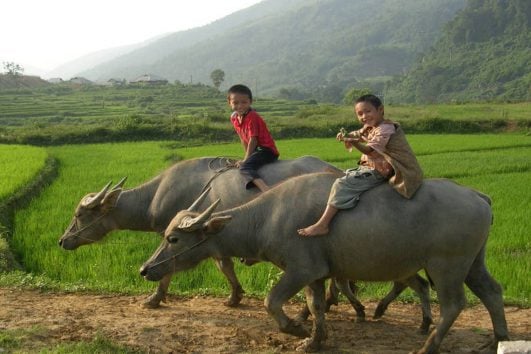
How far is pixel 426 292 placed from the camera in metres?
5.11

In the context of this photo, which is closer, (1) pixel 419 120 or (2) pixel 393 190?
(2) pixel 393 190

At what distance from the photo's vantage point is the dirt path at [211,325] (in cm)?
465

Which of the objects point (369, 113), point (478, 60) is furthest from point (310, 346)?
point (478, 60)

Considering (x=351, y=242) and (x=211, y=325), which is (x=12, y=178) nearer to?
(x=211, y=325)

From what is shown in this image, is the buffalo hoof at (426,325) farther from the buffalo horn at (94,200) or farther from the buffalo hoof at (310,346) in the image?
the buffalo horn at (94,200)

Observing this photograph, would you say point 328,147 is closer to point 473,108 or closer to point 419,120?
point 419,120

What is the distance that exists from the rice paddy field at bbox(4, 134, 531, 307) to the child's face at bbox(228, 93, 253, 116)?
178 centimetres

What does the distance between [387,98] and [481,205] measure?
250 feet

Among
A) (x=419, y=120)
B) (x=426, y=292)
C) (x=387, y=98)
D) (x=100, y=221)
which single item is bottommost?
(x=387, y=98)

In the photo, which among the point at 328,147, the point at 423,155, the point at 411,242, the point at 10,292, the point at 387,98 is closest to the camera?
the point at 411,242

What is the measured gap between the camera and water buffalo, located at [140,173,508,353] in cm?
421

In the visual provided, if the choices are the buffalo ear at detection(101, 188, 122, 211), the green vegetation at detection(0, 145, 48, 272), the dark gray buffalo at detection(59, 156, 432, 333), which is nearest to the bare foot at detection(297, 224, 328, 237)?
the dark gray buffalo at detection(59, 156, 432, 333)

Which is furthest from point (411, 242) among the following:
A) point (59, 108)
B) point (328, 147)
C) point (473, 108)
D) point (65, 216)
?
point (59, 108)

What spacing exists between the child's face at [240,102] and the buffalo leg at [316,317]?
6.28 feet
